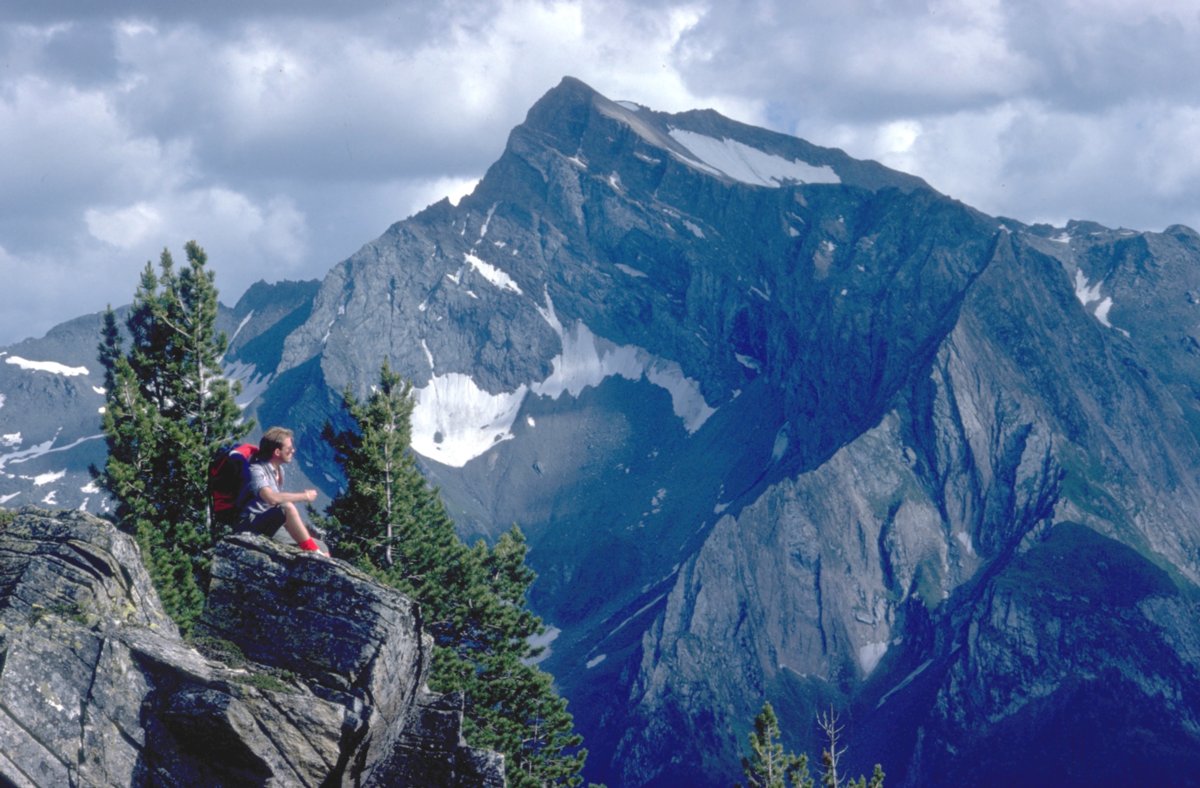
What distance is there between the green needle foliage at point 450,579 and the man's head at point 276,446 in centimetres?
1679

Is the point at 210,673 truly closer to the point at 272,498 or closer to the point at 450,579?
the point at 272,498

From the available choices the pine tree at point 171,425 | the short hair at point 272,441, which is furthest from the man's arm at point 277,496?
the pine tree at point 171,425

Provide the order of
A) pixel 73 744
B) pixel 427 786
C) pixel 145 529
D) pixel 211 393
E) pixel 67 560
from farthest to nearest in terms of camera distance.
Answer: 1. pixel 211 393
2. pixel 145 529
3. pixel 427 786
4. pixel 67 560
5. pixel 73 744

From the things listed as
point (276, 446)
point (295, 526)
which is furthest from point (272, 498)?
point (276, 446)

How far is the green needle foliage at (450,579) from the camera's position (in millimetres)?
41875

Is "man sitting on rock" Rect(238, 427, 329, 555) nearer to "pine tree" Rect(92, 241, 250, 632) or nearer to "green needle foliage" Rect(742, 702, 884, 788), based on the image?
"pine tree" Rect(92, 241, 250, 632)

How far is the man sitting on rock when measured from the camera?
2228 centimetres

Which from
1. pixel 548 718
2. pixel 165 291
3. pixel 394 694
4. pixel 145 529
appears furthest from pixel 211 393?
pixel 394 694

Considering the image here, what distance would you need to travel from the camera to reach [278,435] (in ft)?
72.9

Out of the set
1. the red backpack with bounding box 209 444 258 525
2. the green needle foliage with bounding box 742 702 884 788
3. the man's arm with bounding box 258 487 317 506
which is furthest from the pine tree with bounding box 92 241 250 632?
the green needle foliage with bounding box 742 702 884 788

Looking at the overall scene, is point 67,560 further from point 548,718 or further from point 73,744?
point 548,718

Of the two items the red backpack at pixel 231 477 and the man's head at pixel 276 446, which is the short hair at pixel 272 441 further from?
the red backpack at pixel 231 477

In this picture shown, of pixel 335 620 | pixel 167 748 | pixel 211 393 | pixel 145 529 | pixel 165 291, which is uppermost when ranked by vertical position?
pixel 165 291

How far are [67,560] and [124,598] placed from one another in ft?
3.89
